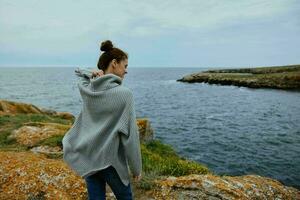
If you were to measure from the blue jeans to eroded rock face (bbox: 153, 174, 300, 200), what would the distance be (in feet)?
8.35

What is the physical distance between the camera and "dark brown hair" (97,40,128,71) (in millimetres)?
3617

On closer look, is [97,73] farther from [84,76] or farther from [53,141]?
[53,141]

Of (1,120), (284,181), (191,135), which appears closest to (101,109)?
(1,120)

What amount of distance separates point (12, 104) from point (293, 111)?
35414 millimetres

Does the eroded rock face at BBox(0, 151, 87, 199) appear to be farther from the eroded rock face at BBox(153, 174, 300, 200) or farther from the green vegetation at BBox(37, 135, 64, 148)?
the green vegetation at BBox(37, 135, 64, 148)

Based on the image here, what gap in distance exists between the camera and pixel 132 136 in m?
3.50

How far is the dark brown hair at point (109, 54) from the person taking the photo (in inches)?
142

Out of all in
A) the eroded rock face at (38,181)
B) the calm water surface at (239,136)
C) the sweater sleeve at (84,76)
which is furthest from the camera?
the calm water surface at (239,136)

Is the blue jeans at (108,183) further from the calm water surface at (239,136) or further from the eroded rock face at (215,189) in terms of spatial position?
the calm water surface at (239,136)

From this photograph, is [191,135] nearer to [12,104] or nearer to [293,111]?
[12,104]

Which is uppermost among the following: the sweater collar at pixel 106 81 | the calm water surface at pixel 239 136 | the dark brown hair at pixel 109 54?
the dark brown hair at pixel 109 54

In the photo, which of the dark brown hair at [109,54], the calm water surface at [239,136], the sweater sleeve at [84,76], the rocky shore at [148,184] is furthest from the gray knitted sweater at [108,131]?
the calm water surface at [239,136]

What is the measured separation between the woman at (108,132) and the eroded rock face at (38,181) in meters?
2.60

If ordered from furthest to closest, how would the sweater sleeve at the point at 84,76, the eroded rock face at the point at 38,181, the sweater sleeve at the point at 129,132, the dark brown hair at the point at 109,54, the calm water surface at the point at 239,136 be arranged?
the calm water surface at the point at 239,136
the eroded rock face at the point at 38,181
the sweater sleeve at the point at 84,76
the dark brown hair at the point at 109,54
the sweater sleeve at the point at 129,132
